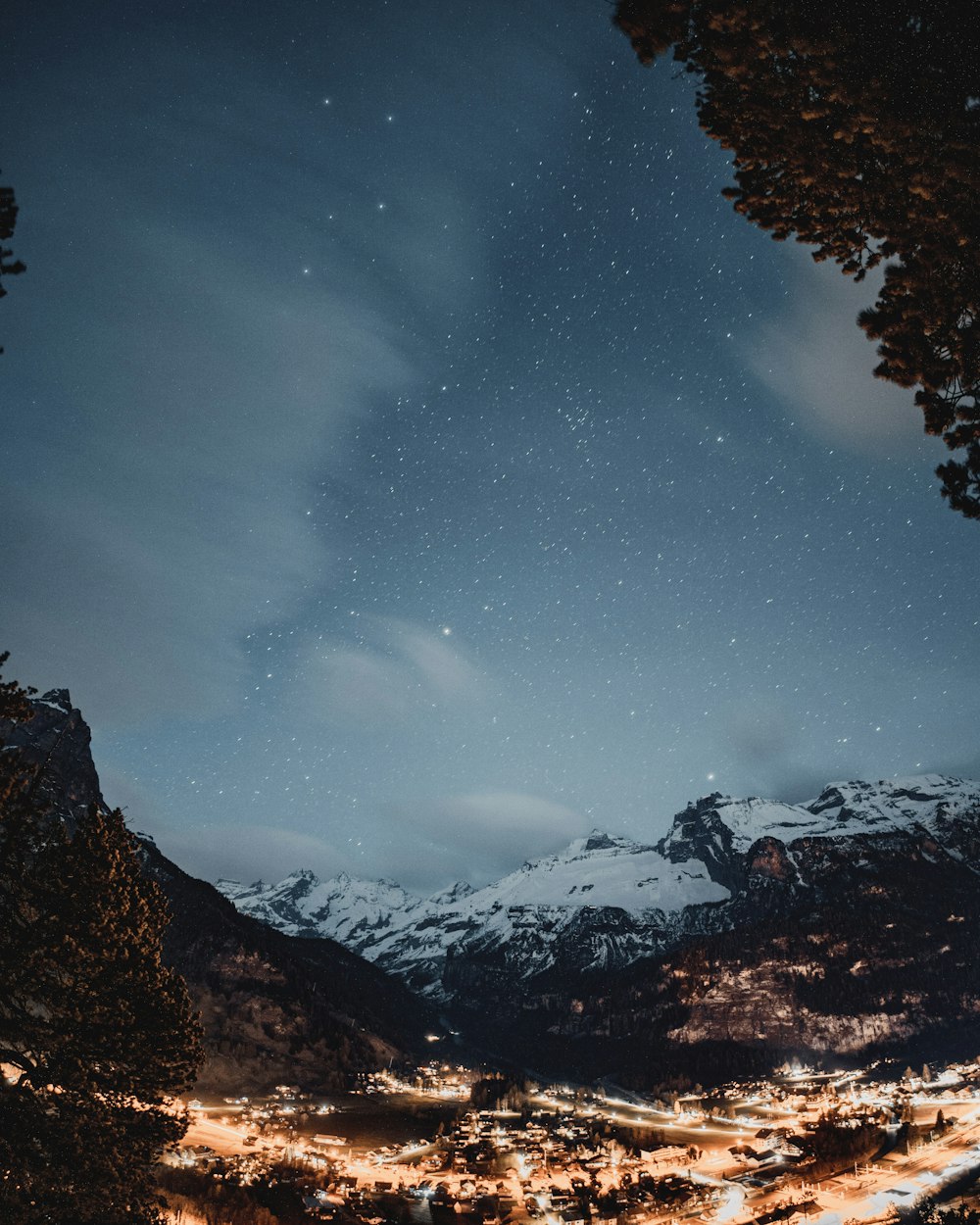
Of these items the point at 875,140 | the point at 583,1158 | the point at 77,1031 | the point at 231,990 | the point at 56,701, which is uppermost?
the point at 56,701

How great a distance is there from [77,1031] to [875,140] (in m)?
26.0

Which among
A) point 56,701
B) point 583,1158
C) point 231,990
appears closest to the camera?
point 583,1158

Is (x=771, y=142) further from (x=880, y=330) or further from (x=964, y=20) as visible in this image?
(x=880, y=330)

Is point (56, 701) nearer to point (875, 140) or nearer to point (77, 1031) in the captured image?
point (77, 1031)

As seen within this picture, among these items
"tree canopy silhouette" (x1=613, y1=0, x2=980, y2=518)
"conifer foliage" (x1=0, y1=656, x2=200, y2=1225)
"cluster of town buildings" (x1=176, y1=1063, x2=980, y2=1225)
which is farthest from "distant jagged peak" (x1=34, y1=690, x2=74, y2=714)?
"tree canopy silhouette" (x1=613, y1=0, x2=980, y2=518)

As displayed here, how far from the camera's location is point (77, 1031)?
58.1ft

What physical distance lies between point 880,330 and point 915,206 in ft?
4.87

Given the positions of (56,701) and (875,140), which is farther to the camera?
(56,701)

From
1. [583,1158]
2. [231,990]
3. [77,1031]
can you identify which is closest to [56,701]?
[231,990]

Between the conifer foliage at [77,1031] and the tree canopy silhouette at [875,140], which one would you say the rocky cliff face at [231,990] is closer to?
the conifer foliage at [77,1031]

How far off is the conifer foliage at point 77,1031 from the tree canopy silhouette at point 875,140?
1815 cm

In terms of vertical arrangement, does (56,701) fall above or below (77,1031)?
above

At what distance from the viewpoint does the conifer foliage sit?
52.9 ft

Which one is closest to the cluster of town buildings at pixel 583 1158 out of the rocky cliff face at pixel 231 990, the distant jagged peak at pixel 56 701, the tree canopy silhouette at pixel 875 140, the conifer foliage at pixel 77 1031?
the rocky cliff face at pixel 231 990
